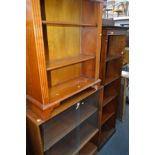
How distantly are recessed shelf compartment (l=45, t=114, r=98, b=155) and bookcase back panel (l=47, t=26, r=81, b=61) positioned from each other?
766mm

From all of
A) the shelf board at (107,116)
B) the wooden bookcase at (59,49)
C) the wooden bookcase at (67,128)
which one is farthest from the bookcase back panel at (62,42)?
the shelf board at (107,116)

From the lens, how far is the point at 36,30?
91cm

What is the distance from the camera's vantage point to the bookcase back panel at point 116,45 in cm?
190

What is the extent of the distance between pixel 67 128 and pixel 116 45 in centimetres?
125

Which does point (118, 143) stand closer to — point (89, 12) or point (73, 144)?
point (73, 144)

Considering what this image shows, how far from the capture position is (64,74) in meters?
1.45

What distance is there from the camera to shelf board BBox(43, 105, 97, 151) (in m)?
1.20

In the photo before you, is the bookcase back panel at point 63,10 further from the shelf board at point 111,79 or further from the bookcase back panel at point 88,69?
the shelf board at point 111,79

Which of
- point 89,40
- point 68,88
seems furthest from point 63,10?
point 68,88

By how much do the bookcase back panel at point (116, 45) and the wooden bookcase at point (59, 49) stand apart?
0.50 meters

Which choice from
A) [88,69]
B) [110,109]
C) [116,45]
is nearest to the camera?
[88,69]

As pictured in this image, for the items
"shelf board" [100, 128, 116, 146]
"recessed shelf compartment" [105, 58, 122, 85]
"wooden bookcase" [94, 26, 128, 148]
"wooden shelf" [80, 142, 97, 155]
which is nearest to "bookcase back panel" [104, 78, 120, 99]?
"wooden bookcase" [94, 26, 128, 148]
